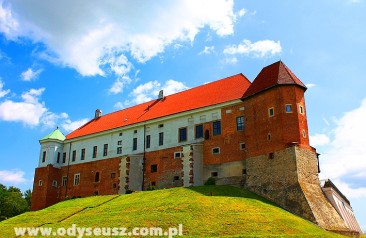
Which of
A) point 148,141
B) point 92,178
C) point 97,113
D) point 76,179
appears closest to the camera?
point 148,141

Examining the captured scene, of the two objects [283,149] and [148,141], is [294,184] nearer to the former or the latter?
[283,149]

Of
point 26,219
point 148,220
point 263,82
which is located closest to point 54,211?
point 26,219

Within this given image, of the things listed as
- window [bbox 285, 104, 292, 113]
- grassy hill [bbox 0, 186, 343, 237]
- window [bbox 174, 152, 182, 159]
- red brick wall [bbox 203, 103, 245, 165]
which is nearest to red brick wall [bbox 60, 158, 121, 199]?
window [bbox 174, 152, 182, 159]

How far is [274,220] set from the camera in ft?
85.6

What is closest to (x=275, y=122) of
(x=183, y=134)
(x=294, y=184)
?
(x=294, y=184)

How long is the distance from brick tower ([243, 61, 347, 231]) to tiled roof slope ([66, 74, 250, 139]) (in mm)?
4197

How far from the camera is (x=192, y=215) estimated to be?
2703cm

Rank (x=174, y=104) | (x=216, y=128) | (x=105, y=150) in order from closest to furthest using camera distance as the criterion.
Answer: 1. (x=216, y=128)
2. (x=174, y=104)
3. (x=105, y=150)

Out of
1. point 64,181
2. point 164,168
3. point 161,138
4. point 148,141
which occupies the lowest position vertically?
point 64,181

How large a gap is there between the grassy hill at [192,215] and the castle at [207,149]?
324cm

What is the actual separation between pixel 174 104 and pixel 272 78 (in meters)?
14.8

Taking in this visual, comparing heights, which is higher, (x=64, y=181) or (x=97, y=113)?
(x=97, y=113)

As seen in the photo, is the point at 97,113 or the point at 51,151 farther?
the point at 97,113

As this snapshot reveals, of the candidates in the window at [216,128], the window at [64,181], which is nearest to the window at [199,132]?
the window at [216,128]
